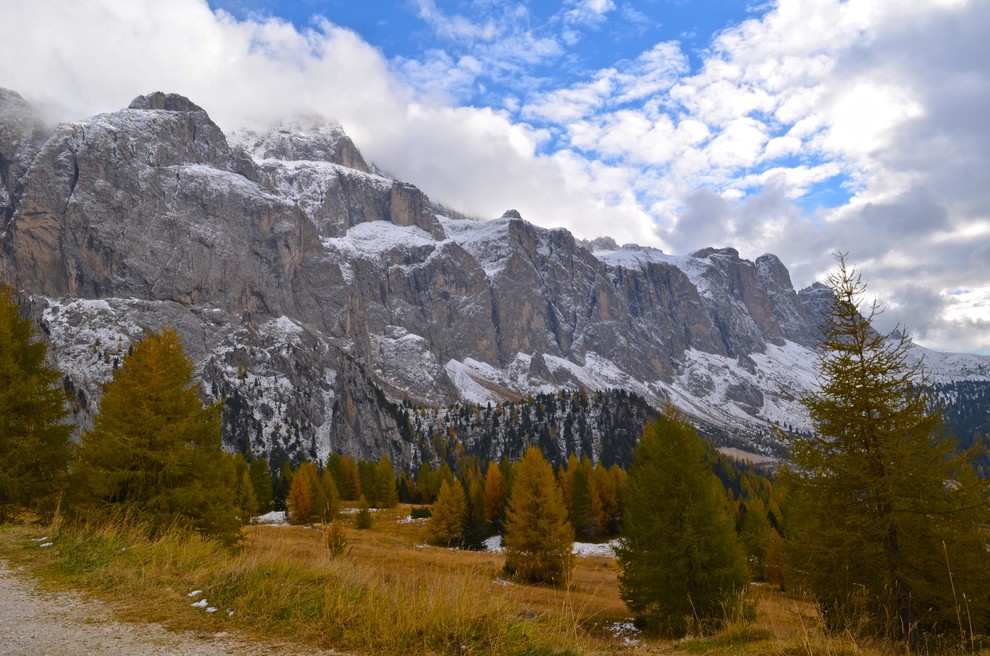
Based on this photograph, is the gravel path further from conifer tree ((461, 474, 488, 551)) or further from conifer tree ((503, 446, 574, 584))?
conifer tree ((461, 474, 488, 551))

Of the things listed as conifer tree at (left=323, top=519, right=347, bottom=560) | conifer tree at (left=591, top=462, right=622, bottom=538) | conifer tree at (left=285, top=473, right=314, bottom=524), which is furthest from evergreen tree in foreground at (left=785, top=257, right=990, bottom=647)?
conifer tree at (left=285, top=473, right=314, bottom=524)

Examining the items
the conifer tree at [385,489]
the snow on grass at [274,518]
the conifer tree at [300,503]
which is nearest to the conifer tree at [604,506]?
the conifer tree at [300,503]

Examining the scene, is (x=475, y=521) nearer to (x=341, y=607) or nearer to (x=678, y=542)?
(x=678, y=542)

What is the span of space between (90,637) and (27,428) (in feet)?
48.0

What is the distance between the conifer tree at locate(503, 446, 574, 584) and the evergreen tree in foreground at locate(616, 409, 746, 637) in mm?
10616

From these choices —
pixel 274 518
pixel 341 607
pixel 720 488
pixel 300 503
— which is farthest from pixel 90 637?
pixel 274 518

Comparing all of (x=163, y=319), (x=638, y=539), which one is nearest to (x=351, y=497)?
(x=638, y=539)

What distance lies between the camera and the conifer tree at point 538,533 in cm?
3144

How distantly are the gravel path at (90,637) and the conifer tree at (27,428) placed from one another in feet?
38.2

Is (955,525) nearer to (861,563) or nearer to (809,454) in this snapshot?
(861,563)

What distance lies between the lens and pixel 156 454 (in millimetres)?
15109

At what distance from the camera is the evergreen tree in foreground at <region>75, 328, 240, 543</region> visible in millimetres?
14836

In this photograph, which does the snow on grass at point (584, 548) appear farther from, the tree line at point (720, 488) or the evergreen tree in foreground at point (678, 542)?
the tree line at point (720, 488)

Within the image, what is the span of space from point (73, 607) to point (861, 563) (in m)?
13.9
